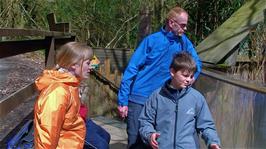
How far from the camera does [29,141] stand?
3396 millimetres

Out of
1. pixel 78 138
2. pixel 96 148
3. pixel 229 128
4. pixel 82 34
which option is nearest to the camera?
pixel 78 138

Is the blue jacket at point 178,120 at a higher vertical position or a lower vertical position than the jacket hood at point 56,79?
lower

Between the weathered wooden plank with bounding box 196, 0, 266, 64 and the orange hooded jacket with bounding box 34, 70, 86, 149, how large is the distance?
4.33m

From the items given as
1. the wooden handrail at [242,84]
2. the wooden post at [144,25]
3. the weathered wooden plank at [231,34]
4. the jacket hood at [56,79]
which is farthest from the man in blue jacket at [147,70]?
the wooden post at [144,25]

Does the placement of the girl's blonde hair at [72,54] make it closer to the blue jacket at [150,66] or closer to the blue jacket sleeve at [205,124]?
the blue jacket sleeve at [205,124]

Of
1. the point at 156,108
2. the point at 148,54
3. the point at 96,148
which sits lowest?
the point at 96,148

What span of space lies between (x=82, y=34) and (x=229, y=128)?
9009 mm

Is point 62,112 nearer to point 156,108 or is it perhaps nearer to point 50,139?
point 50,139

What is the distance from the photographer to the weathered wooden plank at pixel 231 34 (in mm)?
7516

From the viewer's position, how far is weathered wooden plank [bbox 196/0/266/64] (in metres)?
7.52

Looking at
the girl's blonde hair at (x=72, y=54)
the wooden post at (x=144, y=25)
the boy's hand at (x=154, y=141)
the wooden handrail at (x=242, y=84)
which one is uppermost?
the wooden post at (x=144, y=25)

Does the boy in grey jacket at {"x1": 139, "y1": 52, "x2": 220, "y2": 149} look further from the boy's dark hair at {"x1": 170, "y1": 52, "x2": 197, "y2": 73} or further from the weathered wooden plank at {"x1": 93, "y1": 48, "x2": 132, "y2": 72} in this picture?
the weathered wooden plank at {"x1": 93, "y1": 48, "x2": 132, "y2": 72}

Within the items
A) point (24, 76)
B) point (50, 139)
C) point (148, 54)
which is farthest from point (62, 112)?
point (24, 76)

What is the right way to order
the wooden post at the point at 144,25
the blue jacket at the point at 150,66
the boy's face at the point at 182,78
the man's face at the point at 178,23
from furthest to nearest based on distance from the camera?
the wooden post at the point at 144,25 < the blue jacket at the point at 150,66 < the man's face at the point at 178,23 < the boy's face at the point at 182,78
